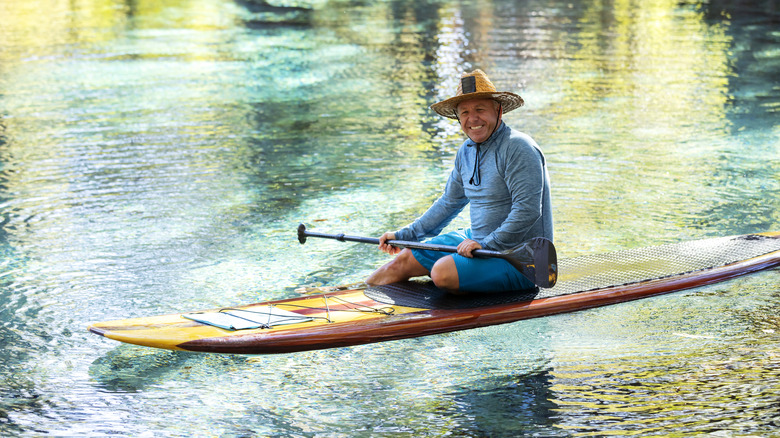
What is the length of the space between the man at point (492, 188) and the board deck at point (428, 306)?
0.39 ft

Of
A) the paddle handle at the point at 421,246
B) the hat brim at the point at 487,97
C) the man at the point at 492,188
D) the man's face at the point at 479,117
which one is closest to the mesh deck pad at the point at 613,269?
the man at the point at 492,188

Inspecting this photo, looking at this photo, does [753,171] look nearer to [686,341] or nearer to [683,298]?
[683,298]

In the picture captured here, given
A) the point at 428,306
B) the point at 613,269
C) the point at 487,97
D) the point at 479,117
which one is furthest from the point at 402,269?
the point at 613,269

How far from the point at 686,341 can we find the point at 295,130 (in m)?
5.90

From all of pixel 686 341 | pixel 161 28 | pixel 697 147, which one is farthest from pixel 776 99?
pixel 161 28

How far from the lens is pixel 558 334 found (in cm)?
416

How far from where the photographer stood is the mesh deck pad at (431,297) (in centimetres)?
383

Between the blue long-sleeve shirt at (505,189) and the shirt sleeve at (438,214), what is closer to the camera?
the blue long-sleeve shirt at (505,189)

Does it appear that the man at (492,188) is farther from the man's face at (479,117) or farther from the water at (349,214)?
the water at (349,214)

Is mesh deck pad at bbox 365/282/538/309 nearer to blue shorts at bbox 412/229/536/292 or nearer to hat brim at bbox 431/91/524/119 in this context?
blue shorts at bbox 412/229/536/292

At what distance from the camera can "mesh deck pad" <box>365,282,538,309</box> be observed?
383 centimetres

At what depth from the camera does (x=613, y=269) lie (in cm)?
434

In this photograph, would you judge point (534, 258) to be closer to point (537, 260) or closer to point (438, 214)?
point (537, 260)

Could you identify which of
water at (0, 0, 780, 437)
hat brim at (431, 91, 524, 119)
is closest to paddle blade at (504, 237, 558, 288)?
water at (0, 0, 780, 437)
